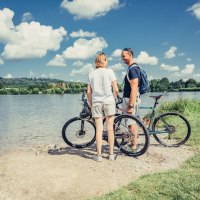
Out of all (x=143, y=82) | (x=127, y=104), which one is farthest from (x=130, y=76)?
(x=127, y=104)

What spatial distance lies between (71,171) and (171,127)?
3.51 meters

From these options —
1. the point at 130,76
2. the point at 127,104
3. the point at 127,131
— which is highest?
the point at 130,76

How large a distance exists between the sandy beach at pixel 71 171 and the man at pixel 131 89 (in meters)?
0.80

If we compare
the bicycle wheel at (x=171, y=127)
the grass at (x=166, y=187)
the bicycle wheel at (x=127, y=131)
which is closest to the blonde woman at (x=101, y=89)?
the bicycle wheel at (x=127, y=131)

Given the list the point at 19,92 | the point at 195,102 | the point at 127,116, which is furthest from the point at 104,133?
the point at 19,92

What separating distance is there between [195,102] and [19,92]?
132420mm

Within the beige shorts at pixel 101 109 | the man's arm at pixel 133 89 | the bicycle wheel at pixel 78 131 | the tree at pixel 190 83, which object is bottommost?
the bicycle wheel at pixel 78 131

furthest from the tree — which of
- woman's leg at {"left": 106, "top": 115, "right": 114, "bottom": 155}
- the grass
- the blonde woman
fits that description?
the grass

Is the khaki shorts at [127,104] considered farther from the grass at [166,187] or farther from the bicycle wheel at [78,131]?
the grass at [166,187]

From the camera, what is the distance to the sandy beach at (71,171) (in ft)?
19.4

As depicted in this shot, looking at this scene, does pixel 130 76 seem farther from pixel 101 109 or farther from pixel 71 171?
pixel 71 171

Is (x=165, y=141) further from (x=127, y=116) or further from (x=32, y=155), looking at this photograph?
(x=32, y=155)

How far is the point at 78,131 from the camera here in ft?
28.8

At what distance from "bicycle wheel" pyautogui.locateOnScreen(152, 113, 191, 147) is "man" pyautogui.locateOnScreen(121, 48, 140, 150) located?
115cm
